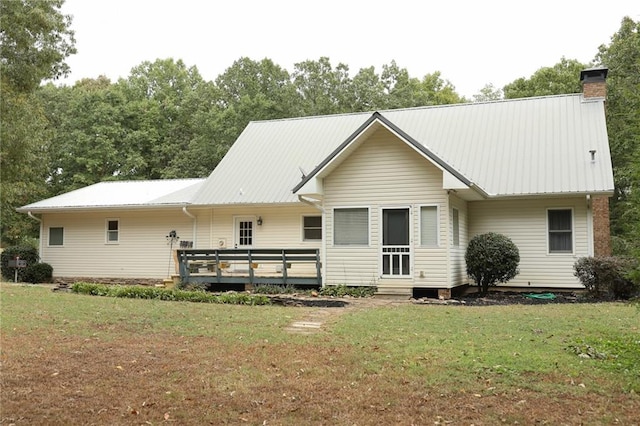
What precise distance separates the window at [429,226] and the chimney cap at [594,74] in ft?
29.5

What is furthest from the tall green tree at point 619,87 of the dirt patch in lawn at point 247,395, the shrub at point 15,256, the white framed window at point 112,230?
the shrub at point 15,256

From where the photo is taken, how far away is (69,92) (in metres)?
41.2

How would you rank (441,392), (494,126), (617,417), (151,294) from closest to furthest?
(617,417) → (441,392) → (151,294) → (494,126)

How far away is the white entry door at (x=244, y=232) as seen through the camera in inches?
816

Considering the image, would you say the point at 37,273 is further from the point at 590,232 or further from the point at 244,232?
the point at 590,232

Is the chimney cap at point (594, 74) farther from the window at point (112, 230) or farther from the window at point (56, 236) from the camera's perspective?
the window at point (56, 236)

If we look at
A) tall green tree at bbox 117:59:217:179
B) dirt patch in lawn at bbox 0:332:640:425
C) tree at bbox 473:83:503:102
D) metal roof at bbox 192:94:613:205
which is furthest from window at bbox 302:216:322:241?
tree at bbox 473:83:503:102

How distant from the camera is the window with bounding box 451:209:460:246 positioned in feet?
54.1

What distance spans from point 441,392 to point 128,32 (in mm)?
8342

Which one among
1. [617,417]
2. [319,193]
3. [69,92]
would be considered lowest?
[617,417]

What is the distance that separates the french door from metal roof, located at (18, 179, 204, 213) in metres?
8.07

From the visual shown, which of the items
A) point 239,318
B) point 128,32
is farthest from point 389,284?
point 128,32

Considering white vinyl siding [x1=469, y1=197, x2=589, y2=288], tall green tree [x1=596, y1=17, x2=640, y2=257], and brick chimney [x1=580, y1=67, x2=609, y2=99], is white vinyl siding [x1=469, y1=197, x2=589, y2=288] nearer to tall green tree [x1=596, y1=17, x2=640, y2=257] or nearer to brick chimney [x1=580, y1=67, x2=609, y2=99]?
brick chimney [x1=580, y1=67, x2=609, y2=99]

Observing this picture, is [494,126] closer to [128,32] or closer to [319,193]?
[319,193]
